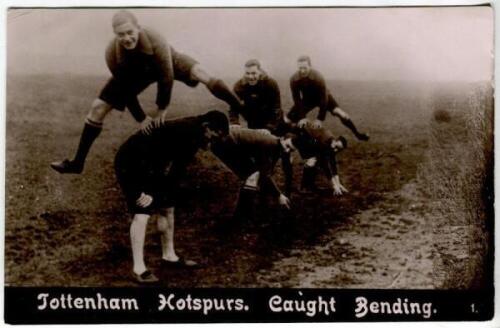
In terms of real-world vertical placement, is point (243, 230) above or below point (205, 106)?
below

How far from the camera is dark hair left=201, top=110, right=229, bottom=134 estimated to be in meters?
2.75

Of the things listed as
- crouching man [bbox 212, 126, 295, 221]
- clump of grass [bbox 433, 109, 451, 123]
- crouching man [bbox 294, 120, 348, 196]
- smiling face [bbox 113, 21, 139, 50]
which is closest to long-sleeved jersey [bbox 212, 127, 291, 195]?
crouching man [bbox 212, 126, 295, 221]

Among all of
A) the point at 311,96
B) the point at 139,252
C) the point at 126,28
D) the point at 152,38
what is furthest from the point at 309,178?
the point at 126,28

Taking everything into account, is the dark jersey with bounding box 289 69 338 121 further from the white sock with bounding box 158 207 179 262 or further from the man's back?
the white sock with bounding box 158 207 179 262

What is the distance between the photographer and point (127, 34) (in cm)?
272

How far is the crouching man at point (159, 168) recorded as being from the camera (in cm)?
268

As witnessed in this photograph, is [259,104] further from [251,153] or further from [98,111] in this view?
[98,111]

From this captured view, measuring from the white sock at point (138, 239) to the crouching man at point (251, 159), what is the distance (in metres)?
0.39

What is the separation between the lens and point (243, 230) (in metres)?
2.74

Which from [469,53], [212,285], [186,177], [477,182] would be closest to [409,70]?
[469,53]

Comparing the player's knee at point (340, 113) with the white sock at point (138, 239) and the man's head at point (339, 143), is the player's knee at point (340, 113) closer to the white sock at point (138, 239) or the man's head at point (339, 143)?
the man's head at point (339, 143)

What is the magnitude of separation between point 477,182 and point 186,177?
124 cm

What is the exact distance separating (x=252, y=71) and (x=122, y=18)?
59 cm
